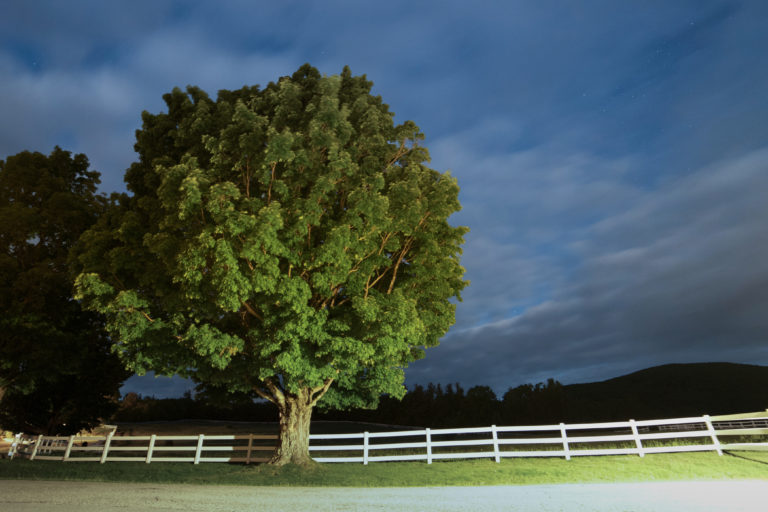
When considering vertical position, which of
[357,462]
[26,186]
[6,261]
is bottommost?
[357,462]

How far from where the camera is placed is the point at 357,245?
12047 millimetres

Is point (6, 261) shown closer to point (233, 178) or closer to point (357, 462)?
point (233, 178)

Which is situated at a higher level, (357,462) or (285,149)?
(285,149)

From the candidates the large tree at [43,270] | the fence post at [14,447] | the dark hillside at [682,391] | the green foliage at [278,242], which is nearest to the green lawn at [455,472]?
the green foliage at [278,242]

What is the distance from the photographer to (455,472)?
1249cm

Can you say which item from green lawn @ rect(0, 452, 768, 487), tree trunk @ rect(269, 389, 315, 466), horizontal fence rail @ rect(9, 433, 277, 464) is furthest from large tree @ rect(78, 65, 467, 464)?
horizontal fence rail @ rect(9, 433, 277, 464)

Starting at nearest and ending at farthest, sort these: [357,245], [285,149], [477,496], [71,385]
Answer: [477,496]
[285,149]
[357,245]
[71,385]

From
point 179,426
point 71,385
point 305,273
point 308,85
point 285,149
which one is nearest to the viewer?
point 285,149

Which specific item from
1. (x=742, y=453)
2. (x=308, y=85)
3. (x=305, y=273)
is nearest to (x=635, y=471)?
(x=742, y=453)

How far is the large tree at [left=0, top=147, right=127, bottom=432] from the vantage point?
59.1 feet

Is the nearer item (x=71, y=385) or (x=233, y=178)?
(x=233, y=178)

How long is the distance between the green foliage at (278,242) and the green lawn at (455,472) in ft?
8.64

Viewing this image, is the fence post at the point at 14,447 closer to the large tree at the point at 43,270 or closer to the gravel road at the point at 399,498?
the large tree at the point at 43,270

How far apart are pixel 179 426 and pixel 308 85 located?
144 feet
